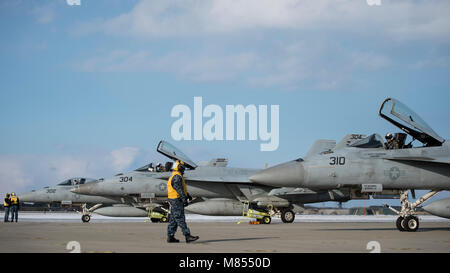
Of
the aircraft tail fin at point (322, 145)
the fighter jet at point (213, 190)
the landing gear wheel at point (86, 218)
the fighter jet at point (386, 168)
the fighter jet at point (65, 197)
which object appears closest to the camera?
the fighter jet at point (386, 168)

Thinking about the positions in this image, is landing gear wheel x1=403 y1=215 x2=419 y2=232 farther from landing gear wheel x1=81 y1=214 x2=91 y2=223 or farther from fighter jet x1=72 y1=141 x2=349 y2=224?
landing gear wheel x1=81 y1=214 x2=91 y2=223

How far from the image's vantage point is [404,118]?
43.8ft

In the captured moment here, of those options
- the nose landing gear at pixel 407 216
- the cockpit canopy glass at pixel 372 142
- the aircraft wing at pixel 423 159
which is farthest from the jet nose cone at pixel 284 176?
the nose landing gear at pixel 407 216

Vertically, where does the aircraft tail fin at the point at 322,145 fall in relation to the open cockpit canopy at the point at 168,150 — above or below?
above

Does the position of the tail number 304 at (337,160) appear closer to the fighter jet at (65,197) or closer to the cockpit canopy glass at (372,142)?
the cockpit canopy glass at (372,142)

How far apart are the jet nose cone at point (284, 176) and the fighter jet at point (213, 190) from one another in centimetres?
949

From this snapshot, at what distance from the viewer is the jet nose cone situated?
12430 mm

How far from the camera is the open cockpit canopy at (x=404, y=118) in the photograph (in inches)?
524

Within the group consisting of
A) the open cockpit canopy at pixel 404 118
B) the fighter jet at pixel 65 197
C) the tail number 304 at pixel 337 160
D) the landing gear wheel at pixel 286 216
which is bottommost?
the landing gear wheel at pixel 286 216

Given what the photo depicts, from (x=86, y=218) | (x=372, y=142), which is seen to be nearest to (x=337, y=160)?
(x=372, y=142)

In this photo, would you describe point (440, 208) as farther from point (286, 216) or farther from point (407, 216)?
point (286, 216)

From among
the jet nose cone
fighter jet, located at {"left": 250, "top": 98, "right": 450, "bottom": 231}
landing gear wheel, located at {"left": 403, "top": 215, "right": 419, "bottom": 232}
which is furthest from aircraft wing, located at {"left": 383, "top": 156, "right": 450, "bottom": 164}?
the jet nose cone
